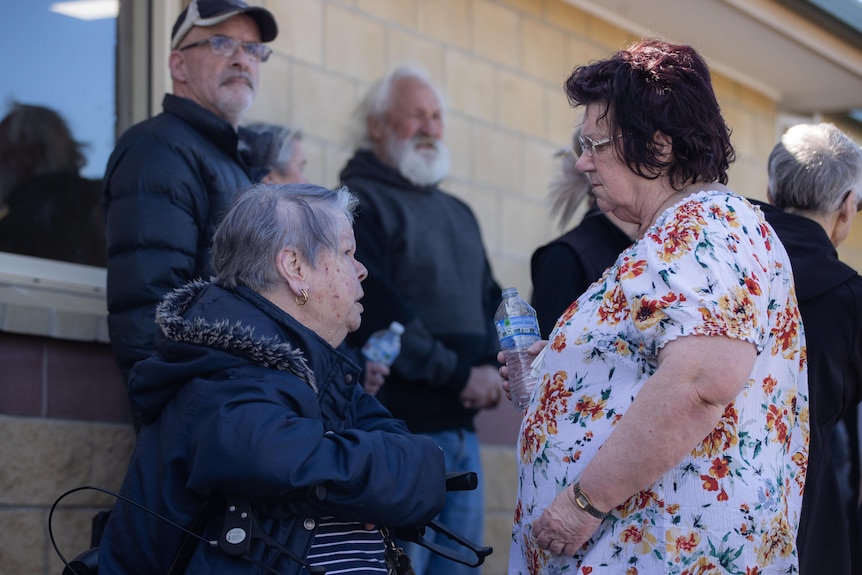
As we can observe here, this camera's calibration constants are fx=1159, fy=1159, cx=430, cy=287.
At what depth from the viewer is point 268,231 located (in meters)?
2.71

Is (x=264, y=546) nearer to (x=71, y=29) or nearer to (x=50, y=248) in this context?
(x=50, y=248)

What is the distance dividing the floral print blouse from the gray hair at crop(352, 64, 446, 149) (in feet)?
9.39

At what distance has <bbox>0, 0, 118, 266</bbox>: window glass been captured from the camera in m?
4.38

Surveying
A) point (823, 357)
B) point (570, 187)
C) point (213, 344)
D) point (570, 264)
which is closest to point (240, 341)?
point (213, 344)

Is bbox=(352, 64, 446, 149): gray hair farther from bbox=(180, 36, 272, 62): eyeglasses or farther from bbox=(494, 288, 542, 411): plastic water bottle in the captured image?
bbox=(494, 288, 542, 411): plastic water bottle

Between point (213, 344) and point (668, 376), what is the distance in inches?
38.7

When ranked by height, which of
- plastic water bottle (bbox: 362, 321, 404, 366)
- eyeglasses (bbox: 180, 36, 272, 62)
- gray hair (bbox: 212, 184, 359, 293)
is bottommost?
plastic water bottle (bbox: 362, 321, 404, 366)

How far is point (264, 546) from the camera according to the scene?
2479mm

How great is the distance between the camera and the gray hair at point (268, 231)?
270 cm

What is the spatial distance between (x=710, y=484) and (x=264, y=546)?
38.0 inches

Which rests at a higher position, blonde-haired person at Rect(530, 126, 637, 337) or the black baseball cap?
the black baseball cap

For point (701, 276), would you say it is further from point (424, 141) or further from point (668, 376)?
point (424, 141)

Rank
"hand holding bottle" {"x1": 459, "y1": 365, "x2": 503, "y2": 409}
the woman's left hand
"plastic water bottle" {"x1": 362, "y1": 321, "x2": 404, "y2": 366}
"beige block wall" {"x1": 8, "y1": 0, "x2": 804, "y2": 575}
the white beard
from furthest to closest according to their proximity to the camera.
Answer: the white beard
"hand holding bottle" {"x1": 459, "y1": 365, "x2": 503, "y2": 409}
"plastic water bottle" {"x1": 362, "y1": 321, "x2": 404, "y2": 366}
"beige block wall" {"x1": 8, "y1": 0, "x2": 804, "y2": 575}
the woman's left hand

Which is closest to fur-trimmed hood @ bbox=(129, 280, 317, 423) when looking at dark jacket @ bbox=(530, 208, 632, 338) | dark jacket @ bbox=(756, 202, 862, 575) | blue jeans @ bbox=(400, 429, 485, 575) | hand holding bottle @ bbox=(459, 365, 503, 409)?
dark jacket @ bbox=(530, 208, 632, 338)
